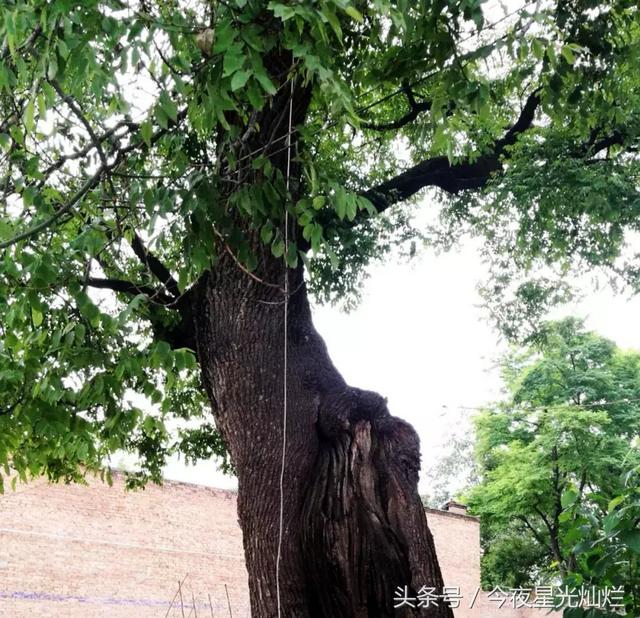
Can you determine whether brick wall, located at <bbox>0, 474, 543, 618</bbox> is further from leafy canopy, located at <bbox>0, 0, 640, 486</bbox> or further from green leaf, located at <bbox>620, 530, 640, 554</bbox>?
green leaf, located at <bbox>620, 530, 640, 554</bbox>

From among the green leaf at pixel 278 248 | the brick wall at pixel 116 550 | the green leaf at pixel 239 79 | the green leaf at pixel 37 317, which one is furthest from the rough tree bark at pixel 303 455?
the brick wall at pixel 116 550

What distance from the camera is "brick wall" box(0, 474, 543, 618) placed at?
10.5 meters

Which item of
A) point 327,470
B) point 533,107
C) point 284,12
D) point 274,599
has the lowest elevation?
point 274,599

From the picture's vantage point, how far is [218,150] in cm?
319

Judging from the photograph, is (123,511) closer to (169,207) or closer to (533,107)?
(533,107)

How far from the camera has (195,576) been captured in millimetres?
12297

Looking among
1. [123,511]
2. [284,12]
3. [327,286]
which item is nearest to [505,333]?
[327,286]

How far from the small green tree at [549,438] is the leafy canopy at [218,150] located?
9521 millimetres

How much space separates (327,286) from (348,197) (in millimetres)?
3910

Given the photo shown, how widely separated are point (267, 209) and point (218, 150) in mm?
472

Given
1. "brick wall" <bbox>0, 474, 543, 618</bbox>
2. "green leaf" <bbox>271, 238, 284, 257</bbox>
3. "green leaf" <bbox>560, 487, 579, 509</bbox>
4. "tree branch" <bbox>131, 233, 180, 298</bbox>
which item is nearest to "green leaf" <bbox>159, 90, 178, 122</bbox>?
"green leaf" <bbox>271, 238, 284, 257</bbox>

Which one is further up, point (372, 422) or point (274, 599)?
point (372, 422)

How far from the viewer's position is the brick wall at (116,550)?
10.5 metres

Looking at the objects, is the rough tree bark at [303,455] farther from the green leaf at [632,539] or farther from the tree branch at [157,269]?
the green leaf at [632,539]
